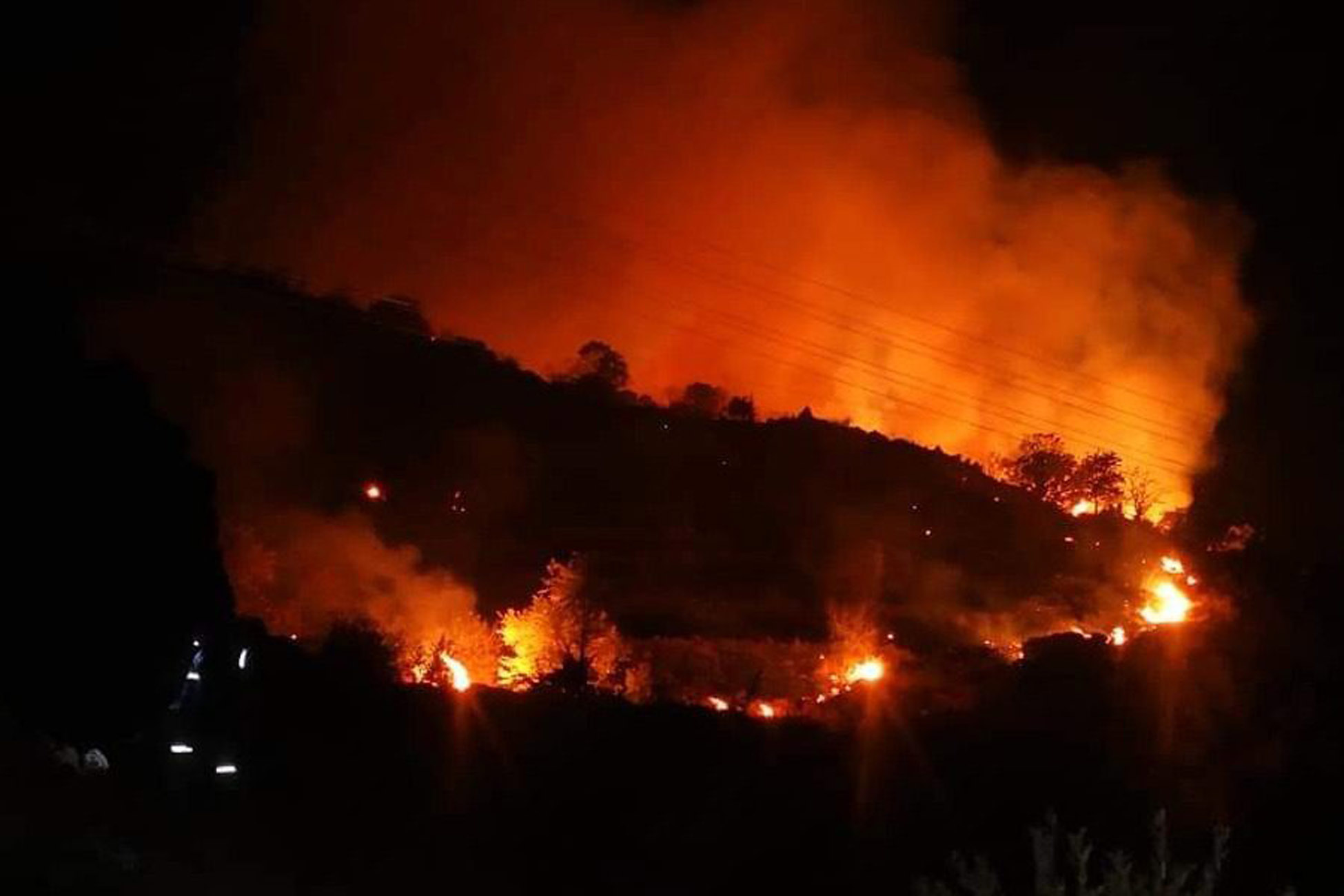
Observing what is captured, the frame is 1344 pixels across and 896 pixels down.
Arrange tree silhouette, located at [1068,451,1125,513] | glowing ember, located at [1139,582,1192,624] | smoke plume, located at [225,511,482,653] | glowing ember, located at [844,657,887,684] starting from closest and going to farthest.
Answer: glowing ember, located at [844,657,887,684], smoke plume, located at [225,511,482,653], glowing ember, located at [1139,582,1192,624], tree silhouette, located at [1068,451,1125,513]

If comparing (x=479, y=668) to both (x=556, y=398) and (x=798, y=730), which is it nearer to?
(x=798, y=730)

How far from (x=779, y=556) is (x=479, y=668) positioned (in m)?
15.7

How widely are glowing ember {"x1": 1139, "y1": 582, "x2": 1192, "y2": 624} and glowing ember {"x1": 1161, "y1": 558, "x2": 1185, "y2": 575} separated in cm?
93

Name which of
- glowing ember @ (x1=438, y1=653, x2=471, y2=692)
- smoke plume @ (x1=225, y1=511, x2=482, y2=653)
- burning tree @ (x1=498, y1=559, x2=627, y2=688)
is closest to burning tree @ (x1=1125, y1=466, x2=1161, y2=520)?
burning tree @ (x1=498, y1=559, x2=627, y2=688)

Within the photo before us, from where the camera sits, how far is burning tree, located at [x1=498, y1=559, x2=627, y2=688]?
34906mm

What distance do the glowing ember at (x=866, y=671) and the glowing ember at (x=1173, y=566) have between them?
58.4ft

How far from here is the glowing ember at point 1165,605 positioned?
47.4 m

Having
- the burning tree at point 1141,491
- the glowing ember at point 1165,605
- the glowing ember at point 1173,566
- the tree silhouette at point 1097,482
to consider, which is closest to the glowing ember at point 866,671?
the glowing ember at point 1165,605

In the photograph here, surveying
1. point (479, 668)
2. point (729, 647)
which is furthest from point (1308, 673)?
point (479, 668)

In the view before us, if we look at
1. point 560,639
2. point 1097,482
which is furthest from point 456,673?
point 1097,482

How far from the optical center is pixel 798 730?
2925cm

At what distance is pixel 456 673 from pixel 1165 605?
28.7m

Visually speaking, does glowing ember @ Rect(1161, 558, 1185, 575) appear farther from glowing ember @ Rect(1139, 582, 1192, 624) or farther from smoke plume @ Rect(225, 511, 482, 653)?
smoke plume @ Rect(225, 511, 482, 653)

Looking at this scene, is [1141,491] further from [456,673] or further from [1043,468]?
[456,673]
